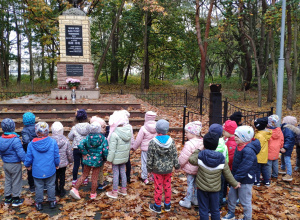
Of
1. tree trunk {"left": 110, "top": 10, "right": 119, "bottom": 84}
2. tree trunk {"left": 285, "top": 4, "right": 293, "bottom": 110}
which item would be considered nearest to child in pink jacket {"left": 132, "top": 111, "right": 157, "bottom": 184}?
tree trunk {"left": 285, "top": 4, "right": 293, "bottom": 110}

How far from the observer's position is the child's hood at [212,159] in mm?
3057

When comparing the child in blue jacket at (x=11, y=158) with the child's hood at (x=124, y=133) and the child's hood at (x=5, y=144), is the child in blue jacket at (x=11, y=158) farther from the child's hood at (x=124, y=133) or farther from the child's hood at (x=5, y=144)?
the child's hood at (x=124, y=133)

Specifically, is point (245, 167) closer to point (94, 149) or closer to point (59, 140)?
point (94, 149)

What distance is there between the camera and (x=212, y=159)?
3.05m

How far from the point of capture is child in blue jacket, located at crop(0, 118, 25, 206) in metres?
3.67

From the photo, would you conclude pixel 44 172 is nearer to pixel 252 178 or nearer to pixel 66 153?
pixel 66 153

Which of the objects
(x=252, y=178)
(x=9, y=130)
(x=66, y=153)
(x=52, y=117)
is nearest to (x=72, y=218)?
(x=66, y=153)

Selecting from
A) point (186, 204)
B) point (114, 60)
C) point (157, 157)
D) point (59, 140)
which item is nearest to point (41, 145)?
point (59, 140)

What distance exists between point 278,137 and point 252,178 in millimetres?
1950

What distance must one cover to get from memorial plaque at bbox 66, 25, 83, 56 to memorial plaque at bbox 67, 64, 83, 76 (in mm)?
664

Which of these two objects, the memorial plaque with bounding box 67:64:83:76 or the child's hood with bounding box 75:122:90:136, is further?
the memorial plaque with bounding box 67:64:83:76

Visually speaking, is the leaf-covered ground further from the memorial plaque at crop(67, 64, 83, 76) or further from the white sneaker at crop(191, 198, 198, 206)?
the memorial plaque at crop(67, 64, 83, 76)

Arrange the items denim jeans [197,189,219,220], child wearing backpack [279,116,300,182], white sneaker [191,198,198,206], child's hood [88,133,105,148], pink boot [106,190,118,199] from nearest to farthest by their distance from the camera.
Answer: denim jeans [197,189,219,220], child's hood [88,133,105,148], white sneaker [191,198,198,206], pink boot [106,190,118,199], child wearing backpack [279,116,300,182]

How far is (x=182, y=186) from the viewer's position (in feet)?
15.2
